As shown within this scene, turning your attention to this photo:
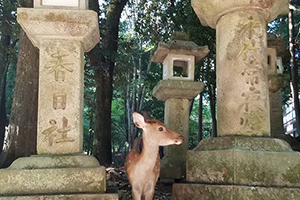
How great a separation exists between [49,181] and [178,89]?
12.6ft

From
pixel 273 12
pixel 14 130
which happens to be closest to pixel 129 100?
pixel 14 130

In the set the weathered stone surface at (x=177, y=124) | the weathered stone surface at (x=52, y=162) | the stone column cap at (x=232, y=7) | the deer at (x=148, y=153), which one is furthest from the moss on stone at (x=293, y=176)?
the weathered stone surface at (x=177, y=124)

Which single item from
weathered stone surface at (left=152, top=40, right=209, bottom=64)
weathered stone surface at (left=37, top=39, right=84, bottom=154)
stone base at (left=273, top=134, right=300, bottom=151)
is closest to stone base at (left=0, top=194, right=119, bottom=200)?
weathered stone surface at (left=37, top=39, right=84, bottom=154)

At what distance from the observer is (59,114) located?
139 inches

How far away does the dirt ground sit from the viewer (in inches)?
206

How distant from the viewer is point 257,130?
12.7 ft

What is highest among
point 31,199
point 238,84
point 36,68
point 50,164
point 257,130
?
point 36,68

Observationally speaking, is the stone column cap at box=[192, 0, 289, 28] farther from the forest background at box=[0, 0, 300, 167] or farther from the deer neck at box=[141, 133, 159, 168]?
the forest background at box=[0, 0, 300, 167]

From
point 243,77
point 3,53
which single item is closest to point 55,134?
point 243,77

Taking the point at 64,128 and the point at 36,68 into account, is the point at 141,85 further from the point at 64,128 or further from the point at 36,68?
the point at 64,128

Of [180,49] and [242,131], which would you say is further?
[180,49]

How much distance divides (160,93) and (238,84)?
10.1ft

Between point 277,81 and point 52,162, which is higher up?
point 277,81

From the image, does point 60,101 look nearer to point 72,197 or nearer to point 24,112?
point 72,197
